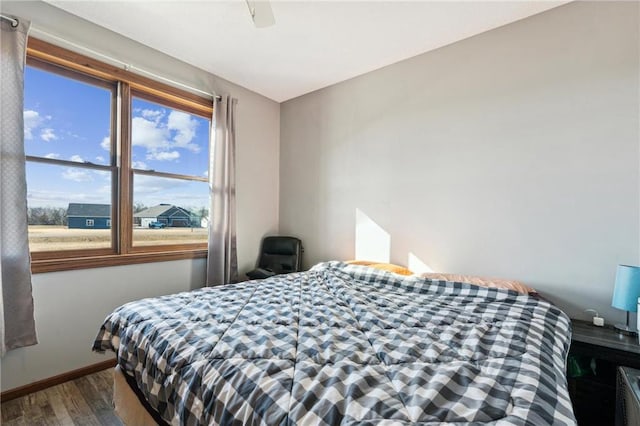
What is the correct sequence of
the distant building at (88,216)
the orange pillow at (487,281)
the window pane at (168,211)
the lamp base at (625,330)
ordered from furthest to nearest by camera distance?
→ 1. the window pane at (168,211)
2. the distant building at (88,216)
3. the orange pillow at (487,281)
4. the lamp base at (625,330)

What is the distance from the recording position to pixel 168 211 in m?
2.99

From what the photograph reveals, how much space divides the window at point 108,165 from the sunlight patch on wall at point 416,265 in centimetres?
214

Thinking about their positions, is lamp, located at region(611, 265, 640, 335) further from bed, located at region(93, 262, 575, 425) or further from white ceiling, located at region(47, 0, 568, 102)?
white ceiling, located at region(47, 0, 568, 102)

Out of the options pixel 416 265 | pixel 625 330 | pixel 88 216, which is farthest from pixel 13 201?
pixel 625 330

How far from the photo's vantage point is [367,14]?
7.22 ft

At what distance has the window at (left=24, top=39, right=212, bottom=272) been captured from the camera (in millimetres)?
2217

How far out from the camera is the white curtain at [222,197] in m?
3.06

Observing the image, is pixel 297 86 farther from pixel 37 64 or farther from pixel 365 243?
pixel 37 64

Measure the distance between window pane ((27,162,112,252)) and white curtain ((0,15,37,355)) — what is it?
0.22 meters

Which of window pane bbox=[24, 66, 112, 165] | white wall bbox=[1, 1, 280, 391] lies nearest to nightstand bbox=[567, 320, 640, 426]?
white wall bbox=[1, 1, 280, 391]

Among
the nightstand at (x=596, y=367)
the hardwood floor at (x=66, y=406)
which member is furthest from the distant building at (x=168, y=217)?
the nightstand at (x=596, y=367)

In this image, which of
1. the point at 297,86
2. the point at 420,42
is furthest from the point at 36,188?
the point at 420,42

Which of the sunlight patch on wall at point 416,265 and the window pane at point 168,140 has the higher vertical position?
the window pane at point 168,140

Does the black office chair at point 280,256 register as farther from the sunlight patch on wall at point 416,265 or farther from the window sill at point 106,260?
the sunlight patch on wall at point 416,265
